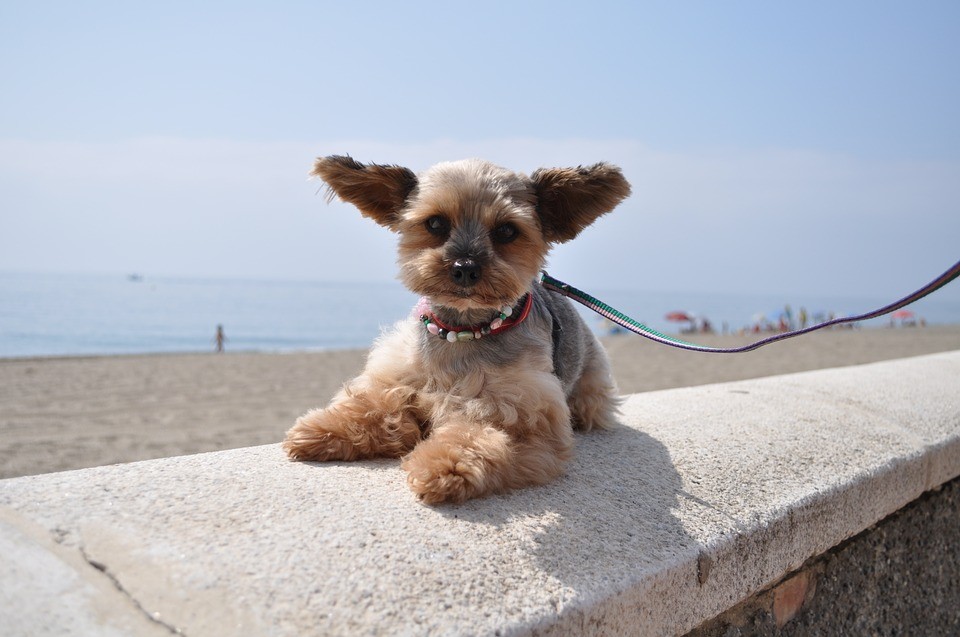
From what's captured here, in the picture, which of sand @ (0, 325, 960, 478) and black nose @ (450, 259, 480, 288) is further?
sand @ (0, 325, 960, 478)

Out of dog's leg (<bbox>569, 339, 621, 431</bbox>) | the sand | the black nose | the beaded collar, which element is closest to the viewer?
the black nose

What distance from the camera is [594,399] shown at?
400cm

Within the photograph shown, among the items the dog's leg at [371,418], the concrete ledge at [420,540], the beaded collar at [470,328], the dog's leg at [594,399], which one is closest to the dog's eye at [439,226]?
the beaded collar at [470,328]

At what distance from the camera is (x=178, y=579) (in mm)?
1769

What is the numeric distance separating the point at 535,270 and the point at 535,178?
468 millimetres

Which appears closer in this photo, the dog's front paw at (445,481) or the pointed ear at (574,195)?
the dog's front paw at (445,481)

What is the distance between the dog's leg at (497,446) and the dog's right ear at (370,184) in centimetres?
102

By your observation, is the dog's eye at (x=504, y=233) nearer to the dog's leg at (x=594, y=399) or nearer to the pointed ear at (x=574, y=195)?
the pointed ear at (x=574, y=195)

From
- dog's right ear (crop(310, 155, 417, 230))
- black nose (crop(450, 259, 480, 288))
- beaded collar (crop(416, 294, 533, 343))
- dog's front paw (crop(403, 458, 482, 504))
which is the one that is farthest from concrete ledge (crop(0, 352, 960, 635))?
dog's right ear (crop(310, 155, 417, 230))

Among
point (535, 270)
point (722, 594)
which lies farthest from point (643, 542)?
point (535, 270)

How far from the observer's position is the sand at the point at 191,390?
10.8m

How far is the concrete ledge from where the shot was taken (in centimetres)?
170

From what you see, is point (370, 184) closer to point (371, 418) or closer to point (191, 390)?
point (371, 418)

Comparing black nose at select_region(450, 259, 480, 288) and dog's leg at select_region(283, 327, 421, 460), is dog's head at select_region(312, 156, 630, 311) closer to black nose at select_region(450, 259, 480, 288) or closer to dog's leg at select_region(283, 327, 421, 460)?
black nose at select_region(450, 259, 480, 288)
